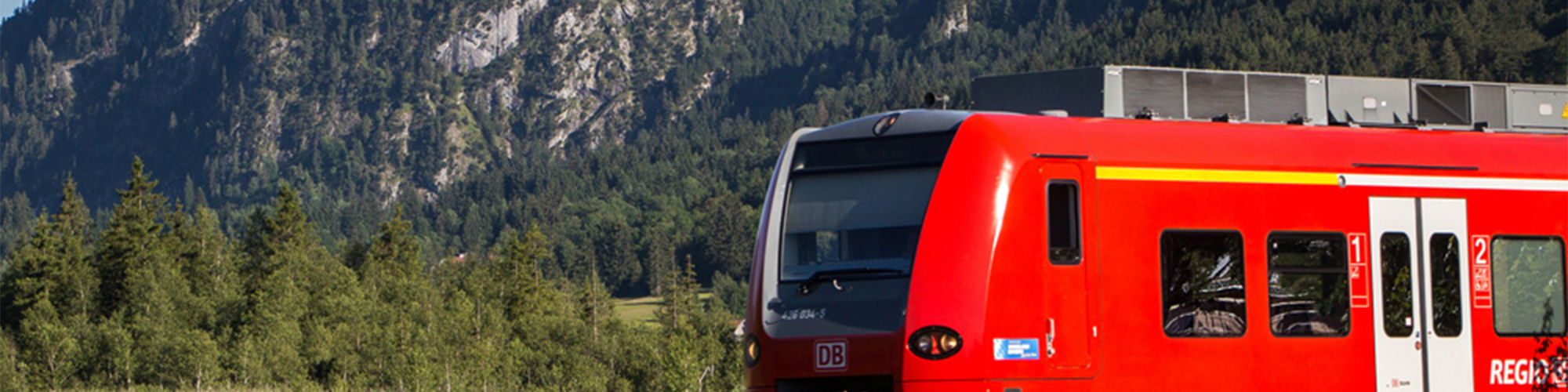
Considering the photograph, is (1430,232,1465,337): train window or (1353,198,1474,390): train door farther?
(1430,232,1465,337): train window

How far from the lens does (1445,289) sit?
16.1 metres

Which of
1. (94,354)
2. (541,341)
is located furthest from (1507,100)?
(541,341)

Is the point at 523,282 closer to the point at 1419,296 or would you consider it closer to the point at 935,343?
the point at 1419,296

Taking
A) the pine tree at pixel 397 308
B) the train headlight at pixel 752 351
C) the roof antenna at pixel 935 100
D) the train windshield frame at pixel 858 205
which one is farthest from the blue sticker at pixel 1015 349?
the pine tree at pixel 397 308

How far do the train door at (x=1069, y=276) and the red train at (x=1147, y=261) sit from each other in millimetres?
17

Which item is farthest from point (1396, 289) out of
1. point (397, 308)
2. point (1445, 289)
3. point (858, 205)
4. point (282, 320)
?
point (397, 308)

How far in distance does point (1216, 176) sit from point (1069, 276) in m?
1.89

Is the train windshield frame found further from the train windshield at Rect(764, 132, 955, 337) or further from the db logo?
the db logo

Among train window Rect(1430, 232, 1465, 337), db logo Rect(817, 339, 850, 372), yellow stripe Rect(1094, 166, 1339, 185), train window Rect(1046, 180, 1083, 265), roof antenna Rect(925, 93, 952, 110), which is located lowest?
db logo Rect(817, 339, 850, 372)

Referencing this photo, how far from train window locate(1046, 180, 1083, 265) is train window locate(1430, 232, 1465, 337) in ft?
12.1

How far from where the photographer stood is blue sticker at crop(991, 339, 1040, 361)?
46.2 feet

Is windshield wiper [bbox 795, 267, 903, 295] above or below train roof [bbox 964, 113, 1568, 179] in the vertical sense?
below

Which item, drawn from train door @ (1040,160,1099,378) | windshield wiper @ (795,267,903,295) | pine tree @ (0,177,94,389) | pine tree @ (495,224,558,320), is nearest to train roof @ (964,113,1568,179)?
train door @ (1040,160,1099,378)

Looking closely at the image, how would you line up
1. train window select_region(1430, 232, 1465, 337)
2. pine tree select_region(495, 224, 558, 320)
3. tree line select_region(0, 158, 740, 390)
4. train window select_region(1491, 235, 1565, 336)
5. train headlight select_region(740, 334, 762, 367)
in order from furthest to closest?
pine tree select_region(495, 224, 558, 320)
tree line select_region(0, 158, 740, 390)
train window select_region(1491, 235, 1565, 336)
train window select_region(1430, 232, 1465, 337)
train headlight select_region(740, 334, 762, 367)
